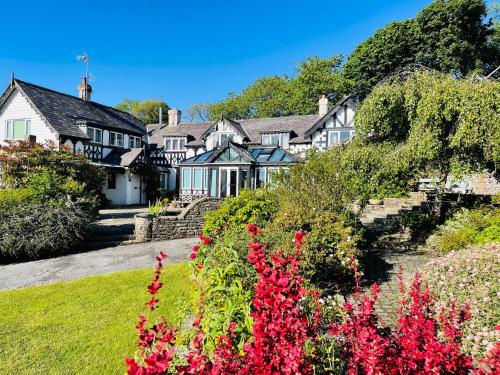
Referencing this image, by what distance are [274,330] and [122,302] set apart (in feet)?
18.1

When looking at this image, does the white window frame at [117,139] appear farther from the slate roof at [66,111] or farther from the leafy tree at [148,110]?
the leafy tree at [148,110]

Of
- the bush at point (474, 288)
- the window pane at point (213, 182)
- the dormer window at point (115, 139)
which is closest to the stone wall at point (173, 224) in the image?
the bush at point (474, 288)

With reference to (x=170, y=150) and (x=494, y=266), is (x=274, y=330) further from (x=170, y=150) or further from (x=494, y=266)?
(x=170, y=150)

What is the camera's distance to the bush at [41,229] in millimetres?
10555

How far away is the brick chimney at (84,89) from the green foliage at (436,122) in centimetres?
2529

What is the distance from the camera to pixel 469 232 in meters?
9.53

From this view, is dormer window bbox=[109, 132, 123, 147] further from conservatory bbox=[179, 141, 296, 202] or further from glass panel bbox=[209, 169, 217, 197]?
glass panel bbox=[209, 169, 217, 197]

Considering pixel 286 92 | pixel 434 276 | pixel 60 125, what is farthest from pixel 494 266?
pixel 286 92

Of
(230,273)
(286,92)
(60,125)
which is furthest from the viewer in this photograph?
(286,92)

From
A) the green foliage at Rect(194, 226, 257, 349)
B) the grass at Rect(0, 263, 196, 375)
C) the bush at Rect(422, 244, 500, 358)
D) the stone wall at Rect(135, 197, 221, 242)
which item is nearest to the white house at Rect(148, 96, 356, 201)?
the stone wall at Rect(135, 197, 221, 242)

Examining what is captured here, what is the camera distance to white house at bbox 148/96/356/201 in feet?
83.8

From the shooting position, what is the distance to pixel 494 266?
18.5 feet

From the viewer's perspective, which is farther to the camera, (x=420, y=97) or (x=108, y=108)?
(x=108, y=108)

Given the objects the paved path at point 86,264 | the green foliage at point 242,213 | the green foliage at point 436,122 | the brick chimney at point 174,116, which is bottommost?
the paved path at point 86,264
